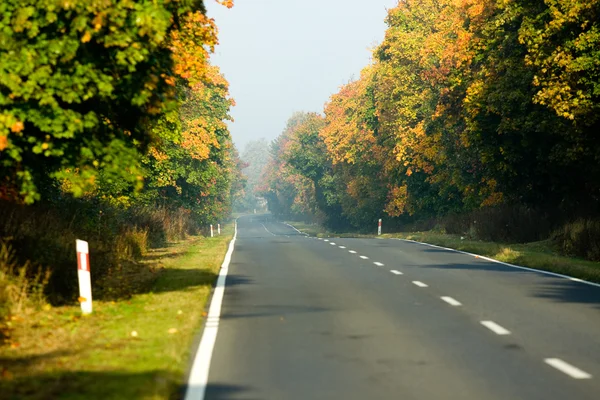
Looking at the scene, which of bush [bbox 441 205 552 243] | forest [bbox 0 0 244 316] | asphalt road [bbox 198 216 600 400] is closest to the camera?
asphalt road [bbox 198 216 600 400]

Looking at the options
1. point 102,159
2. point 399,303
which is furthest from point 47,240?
point 399,303

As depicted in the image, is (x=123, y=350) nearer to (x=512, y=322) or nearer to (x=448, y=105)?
(x=512, y=322)

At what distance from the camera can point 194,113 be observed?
171 ft

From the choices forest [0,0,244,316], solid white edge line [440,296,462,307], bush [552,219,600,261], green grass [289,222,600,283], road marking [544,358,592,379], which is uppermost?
forest [0,0,244,316]

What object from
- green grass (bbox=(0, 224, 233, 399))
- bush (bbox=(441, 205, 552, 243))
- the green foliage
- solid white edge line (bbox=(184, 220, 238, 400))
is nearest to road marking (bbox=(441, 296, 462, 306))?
solid white edge line (bbox=(184, 220, 238, 400))

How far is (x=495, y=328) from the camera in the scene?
40.2 ft

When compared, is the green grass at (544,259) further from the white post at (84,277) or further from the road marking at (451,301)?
the white post at (84,277)

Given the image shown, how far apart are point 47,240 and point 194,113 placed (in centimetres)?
3631

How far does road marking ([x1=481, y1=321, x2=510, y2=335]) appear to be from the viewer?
11.9m

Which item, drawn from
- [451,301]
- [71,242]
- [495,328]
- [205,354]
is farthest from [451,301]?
[71,242]

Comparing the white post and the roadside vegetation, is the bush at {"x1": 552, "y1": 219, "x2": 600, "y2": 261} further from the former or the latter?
the white post

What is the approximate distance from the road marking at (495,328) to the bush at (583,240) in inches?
551

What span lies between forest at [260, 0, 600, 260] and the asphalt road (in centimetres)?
729

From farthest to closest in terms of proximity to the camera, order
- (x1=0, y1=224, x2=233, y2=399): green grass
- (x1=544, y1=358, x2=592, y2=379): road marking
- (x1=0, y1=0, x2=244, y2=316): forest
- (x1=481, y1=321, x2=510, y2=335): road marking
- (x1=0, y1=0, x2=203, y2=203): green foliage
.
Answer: (x1=481, y1=321, x2=510, y2=335): road marking → (x1=0, y1=0, x2=244, y2=316): forest → (x1=0, y1=0, x2=203, y2=203): green foliage → (x1=544, y1=358, x2=592, y2=379): road marking → (x1=0, y1=224, x2=233, y2=399): green grass
